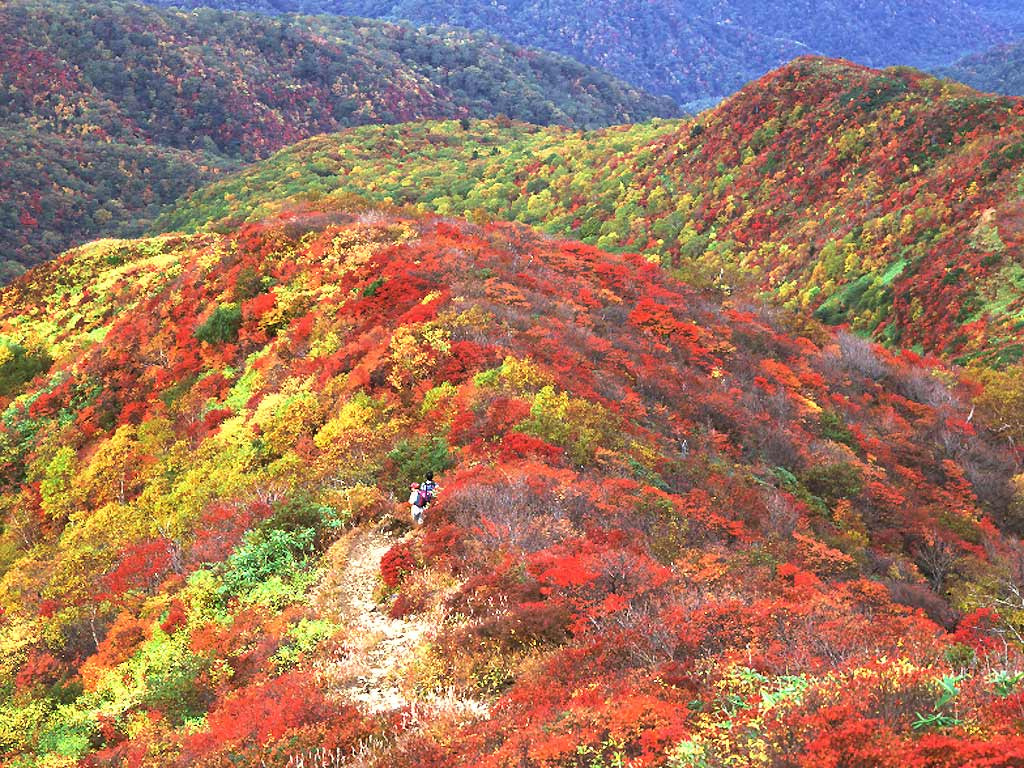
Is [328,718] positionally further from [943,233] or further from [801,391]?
[943,233]

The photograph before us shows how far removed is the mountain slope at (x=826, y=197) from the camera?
39.7 meters

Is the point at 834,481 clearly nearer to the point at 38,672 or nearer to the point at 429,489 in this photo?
the point at 429,489

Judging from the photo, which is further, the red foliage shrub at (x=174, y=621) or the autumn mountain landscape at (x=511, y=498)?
the red foliage shrub at (x=174, y=621)

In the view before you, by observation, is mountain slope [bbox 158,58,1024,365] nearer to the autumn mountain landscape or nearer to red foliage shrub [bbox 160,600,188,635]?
the autumn mountain landscape

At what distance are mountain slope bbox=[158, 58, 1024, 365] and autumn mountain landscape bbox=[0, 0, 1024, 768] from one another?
39 centimetres

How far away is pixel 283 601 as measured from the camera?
11086 mm

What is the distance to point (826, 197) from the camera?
2096 inches

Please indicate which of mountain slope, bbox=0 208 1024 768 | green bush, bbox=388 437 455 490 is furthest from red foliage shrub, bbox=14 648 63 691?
green bush, bbox=388 437 455 490

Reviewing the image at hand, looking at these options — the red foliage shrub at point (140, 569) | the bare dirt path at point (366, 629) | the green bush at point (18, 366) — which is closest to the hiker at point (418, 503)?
the bare dirt path at point (366, 629)

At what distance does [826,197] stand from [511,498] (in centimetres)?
4887

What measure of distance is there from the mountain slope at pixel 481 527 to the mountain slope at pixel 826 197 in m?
11.9

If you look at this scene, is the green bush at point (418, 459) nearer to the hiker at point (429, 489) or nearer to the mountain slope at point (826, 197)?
the hiker at point (429, 489)

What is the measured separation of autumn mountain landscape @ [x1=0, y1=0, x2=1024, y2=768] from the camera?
7.61 m

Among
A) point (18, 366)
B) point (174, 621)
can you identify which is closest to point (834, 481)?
point (174, 621)
